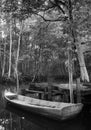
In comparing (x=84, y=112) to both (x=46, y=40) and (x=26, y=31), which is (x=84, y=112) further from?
(x=26, y=31)

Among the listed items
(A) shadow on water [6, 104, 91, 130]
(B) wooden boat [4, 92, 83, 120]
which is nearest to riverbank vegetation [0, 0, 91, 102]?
(B) wooden boat [4, 92, 83, 120]

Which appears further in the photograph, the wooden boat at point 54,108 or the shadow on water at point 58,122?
the wooden boat at point 54,108

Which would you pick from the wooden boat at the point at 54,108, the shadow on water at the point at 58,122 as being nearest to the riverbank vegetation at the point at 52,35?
the wooden boat at the point at 54,108

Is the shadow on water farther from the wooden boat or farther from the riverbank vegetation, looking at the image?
the riverbank vegetation

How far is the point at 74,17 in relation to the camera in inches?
356

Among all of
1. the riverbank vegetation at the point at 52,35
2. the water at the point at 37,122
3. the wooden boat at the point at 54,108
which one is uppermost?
the riverbank vegetation at the point at 52,35

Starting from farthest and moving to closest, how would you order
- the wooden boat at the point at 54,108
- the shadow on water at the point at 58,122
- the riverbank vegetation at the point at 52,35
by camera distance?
the riverbank vegetation at the point at 52,35 < the wooden boat at the point at 54,108 < the shadow on water at the point at 58,122

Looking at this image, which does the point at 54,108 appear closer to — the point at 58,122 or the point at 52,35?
the point at 58,122

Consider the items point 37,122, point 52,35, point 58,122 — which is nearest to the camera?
point 58,122

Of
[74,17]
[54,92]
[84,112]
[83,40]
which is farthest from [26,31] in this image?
[84,112]

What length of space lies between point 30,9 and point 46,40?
13.6 feet

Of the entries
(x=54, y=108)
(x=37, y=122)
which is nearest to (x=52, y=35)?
(x=54, y=108)

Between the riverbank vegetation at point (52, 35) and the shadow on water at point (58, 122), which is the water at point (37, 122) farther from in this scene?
the riverbank vegetation at point (52, 35)

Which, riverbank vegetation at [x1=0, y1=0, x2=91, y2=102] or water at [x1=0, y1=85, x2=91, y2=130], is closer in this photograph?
water at [x1=0, y1=85, x2=91, y2=130]
